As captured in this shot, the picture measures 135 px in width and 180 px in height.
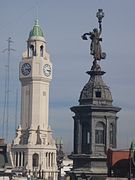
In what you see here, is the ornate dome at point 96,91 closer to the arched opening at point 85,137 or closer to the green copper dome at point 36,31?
the arched opening at point 85,137

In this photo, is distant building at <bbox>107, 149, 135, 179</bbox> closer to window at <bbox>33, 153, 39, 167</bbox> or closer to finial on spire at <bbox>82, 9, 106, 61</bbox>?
finial on spire at <bbox>82, 9, 106, 61</bbox>

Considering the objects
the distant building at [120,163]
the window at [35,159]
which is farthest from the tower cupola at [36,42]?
the distant building at [120,163]

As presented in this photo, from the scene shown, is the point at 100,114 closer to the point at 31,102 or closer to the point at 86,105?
the point at 86,105

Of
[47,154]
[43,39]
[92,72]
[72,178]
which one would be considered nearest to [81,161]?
[72,178]

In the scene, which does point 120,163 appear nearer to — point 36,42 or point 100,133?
point 100,133

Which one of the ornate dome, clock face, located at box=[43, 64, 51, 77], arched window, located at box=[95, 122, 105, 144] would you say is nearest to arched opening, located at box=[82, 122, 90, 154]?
arched window, located at box=[95, 122, 105, 144]

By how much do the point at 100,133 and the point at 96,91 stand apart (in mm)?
1870

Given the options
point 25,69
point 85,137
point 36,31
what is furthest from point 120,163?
point 36,31

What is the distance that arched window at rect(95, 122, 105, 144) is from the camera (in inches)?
992

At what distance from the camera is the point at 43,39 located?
154 m

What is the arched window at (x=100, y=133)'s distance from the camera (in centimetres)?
2519

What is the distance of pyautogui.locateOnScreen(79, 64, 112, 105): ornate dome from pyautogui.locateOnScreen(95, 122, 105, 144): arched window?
0.97 meters

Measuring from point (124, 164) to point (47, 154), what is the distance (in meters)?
116

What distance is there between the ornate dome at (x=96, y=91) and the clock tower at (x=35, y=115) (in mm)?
117642
